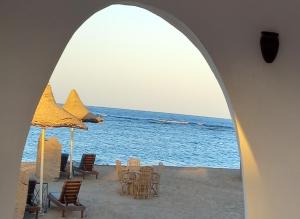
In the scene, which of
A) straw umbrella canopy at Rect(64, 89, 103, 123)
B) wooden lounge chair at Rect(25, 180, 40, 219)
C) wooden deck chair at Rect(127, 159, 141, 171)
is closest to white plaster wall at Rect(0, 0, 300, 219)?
wooden lounge chair at Rect(25, 180, 40, 219)

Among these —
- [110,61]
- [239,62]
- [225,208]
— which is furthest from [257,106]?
[110,61]

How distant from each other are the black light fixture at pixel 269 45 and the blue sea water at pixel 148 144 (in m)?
22.2

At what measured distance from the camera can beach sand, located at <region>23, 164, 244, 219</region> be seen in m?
8.73

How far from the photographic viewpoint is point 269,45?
3.89m

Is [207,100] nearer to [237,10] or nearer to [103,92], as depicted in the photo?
[103,92]

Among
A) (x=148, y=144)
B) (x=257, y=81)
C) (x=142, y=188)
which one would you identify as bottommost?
(x=148, y=144)

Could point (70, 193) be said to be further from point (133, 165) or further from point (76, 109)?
point (133, 165)

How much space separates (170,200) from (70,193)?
278 centimetres

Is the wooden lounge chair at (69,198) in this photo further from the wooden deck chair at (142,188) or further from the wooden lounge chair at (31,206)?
the wooden deck chair at (142,188)

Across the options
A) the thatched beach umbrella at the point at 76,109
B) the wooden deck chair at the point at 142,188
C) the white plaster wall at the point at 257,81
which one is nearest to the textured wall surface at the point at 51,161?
the thatched beach umbrella at the point at 76,109

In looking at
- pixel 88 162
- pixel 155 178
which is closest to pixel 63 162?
pixel 88 162

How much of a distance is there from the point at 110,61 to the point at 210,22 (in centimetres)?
4348

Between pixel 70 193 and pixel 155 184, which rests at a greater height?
pixel 70 193

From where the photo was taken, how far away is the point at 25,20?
3189 millimetres
